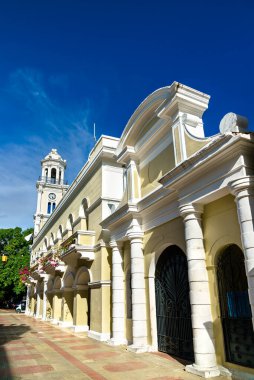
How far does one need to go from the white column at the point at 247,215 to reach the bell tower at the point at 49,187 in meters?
32.0

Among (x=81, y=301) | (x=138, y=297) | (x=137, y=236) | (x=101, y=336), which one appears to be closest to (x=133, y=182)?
(x=137, y=236)

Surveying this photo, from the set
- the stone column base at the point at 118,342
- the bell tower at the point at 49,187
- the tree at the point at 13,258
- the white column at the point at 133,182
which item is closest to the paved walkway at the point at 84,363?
the stone column base at the point at 118,342

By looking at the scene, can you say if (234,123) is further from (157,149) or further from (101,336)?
(101,336)

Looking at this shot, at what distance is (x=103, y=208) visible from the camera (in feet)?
45.2

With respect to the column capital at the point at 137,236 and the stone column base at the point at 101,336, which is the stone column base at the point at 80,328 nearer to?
the stone column base at the point at 101,336

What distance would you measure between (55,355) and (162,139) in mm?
7643

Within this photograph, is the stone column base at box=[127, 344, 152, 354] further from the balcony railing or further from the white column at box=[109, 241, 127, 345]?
the balcony railing

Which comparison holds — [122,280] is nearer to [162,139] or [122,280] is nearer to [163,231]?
[163,231]

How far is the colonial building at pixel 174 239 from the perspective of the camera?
6613mm

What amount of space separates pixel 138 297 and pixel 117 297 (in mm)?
1808

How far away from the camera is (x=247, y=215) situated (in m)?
6.06

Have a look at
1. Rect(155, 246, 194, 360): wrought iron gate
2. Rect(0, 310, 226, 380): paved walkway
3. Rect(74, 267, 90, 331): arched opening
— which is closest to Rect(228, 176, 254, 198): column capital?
Rect(155, 246, 194, 360): wrought iron gate

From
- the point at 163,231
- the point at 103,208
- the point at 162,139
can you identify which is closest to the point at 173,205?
the point at 163,231

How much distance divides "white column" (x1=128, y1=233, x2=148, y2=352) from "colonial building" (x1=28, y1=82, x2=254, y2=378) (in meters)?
0.03
